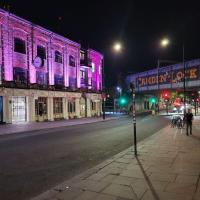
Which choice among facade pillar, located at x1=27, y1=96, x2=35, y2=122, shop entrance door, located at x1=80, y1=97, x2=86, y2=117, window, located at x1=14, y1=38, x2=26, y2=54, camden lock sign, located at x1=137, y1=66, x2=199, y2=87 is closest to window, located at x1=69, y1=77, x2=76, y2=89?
shop entrance door, located at x1=80, y1=97, x2=86, y2=117

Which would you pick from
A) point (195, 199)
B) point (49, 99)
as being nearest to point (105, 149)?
point (195, 199)

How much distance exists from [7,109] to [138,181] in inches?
957

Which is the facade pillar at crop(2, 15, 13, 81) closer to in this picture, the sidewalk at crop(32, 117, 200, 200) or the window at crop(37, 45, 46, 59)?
the window at crop(37, 45, 46, 59)

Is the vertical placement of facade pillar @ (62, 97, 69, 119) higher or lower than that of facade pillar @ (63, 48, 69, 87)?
lower

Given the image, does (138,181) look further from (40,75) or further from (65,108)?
(65,108)

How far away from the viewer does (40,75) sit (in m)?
34.4

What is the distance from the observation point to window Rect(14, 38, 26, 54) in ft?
101

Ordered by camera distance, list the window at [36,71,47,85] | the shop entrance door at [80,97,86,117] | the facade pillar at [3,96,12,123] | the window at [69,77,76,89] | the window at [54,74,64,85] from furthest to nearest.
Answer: the shop entrance door at [80,97,86,117]
the window at [69,77,76,89]
the window at [54,74,64,85]
the window at [36,71,47,85]
the facade pillar at [3,96,12,123]

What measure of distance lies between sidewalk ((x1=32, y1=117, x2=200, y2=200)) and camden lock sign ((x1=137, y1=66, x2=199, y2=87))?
2768 centimetres

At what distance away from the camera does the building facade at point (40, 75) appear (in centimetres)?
2911

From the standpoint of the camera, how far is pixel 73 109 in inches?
1633

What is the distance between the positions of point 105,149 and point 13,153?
419 centimetres

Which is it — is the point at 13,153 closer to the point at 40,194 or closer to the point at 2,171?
the point at 2,171

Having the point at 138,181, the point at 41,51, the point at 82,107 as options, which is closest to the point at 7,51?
the point at 41,51
